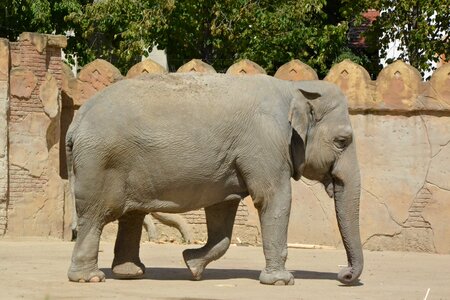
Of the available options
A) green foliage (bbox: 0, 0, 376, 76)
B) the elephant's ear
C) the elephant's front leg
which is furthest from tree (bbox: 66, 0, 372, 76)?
the elephant's front leg

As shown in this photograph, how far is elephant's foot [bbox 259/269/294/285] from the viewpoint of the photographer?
11.6 m

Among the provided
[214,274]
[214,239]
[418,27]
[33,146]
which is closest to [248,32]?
[418,27]

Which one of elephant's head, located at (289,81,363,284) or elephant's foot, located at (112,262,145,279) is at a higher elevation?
elephant's head, located at (289,81,363,284)

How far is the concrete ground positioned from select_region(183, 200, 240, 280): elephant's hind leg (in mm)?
161

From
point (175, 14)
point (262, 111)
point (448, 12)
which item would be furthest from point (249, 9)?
point (262, 111)

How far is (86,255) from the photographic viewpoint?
11.5m

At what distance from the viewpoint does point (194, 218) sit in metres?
17.5

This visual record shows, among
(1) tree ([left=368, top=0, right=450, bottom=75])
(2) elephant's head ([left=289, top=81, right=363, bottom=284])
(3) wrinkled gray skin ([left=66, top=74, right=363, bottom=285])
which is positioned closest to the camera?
(3) wrinkled gray skin ([left=66, top=74, right=363, bottom=285])

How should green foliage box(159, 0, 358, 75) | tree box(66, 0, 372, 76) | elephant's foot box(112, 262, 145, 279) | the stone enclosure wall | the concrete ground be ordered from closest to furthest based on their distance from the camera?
the concrete ground → elephant's foot box(112, 262, 145, 279) → the stone enclosure wall → tree box(66, 0, 372, 76) → green foliage box(159, 0, 358, 75)

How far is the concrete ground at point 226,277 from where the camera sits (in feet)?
35.6

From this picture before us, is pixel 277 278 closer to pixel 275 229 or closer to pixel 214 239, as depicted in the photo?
pixel 275 229

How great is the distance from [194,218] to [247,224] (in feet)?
2.32

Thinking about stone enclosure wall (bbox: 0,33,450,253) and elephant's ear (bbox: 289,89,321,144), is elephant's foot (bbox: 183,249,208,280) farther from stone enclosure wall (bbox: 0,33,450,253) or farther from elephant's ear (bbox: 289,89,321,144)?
stone enclosure wall (bbox: 0,33,450,253)

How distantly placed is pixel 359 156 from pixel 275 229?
17.5 feet
